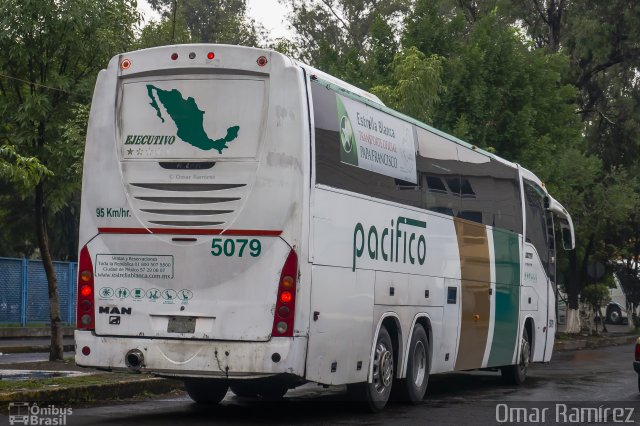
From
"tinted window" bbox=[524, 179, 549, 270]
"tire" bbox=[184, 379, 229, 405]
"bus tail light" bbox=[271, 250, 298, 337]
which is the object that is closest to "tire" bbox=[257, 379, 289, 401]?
"tire" bbox=[184, 379, 229, 405]

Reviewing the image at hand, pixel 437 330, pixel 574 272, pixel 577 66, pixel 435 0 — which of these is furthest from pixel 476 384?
pixel 577 66

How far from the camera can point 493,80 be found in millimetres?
32156

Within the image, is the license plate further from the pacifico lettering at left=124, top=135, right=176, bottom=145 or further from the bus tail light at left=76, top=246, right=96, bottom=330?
the pacifico lettering at left=124, top=135, right=176, bottom=145

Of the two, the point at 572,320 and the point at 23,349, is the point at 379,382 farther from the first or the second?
the point at 572,320

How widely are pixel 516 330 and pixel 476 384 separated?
109 cm

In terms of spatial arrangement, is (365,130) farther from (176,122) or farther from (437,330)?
(437,330)

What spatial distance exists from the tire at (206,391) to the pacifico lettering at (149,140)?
3.24m

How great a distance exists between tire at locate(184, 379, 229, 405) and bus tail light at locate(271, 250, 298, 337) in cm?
275

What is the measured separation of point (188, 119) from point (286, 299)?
2.06 metres

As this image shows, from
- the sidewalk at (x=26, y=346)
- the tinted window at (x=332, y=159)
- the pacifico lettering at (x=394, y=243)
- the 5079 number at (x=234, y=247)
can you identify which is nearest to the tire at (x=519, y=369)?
the pacifico lettering at (x=394, y=243)

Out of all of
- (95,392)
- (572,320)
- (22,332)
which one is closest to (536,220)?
(95,392)

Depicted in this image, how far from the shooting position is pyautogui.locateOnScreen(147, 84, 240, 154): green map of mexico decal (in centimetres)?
1178

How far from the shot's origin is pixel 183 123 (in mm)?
11898

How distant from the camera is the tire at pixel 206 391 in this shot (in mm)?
14023
